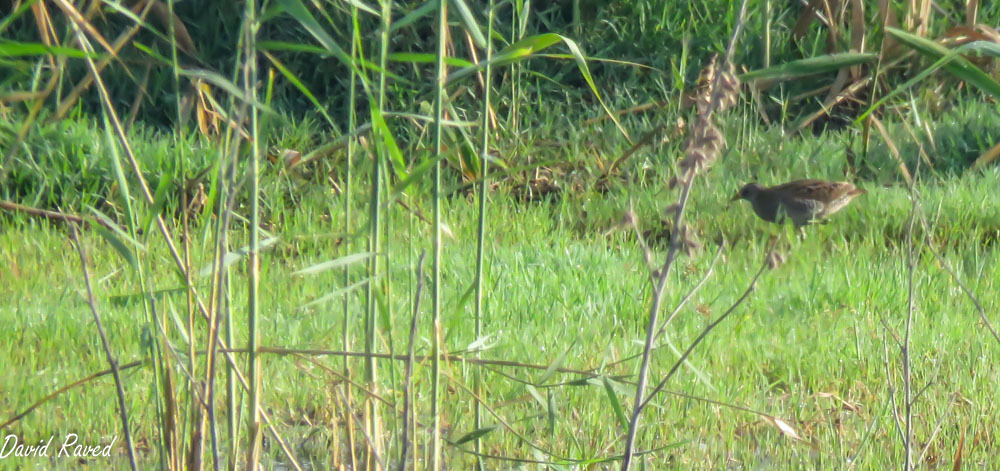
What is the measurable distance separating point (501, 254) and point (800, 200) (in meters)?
1.36

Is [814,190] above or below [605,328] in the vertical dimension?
above

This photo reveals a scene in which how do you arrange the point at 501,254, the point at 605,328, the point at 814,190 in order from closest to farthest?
the point at 605,328, the point at 501,254, the point at 814,190

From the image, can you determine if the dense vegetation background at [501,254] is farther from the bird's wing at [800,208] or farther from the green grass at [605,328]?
the bird's wing at [800,208]

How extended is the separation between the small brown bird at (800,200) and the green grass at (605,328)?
10 cm

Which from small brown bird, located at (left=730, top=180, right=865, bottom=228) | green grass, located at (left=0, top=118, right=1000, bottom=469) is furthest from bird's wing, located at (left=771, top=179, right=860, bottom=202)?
green grass, located at (left=0, top=118, right=1000, bottom=469)

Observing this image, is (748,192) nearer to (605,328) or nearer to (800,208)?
(800,208)

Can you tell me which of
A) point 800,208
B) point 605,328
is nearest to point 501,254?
point 605,328

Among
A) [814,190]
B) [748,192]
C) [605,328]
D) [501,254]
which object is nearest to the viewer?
[605,328]

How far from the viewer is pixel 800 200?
4.79m

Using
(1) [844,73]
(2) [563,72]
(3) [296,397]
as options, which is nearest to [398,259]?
(3) [296,397]

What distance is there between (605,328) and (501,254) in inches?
33.5

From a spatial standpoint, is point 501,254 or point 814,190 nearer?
point 501,254

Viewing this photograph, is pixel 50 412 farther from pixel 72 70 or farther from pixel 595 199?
pixel 72 70

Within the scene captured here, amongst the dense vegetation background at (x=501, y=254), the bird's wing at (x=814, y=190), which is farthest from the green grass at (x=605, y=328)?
the bird's wing at (x=814, y=190)
